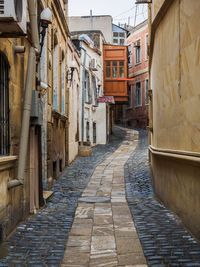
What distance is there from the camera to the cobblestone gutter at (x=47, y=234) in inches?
173

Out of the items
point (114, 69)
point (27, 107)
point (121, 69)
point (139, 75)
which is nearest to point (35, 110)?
point (27, 107)

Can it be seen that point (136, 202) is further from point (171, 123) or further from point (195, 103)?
point (195, 103)

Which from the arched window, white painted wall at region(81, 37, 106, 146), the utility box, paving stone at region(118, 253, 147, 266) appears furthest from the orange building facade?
paving stone at region(118, 253, 147, 266)

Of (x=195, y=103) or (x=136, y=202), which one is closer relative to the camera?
(x=195, y=103)

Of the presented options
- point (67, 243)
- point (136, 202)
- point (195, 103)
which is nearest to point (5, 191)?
point (67, 243)

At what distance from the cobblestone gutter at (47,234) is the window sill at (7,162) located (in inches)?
40.9

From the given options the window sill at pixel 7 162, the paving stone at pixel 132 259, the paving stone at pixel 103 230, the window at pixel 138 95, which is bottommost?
the paving stone at pixel 103 230

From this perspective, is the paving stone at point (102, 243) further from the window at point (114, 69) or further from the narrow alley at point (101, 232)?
the window at point (114, 69)

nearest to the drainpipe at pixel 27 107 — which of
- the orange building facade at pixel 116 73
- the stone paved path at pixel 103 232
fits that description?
the stone paved path at pixel 103 232

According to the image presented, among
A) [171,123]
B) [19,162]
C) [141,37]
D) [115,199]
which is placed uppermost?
[141,37]

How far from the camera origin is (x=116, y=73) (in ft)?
92.4

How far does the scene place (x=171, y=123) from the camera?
22.7 ft

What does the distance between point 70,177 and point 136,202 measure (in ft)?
13.7

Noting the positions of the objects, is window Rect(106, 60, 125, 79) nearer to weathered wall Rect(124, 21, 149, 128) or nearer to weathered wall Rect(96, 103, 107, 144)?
weathered wall Rect(124, 21, 149, 128)
